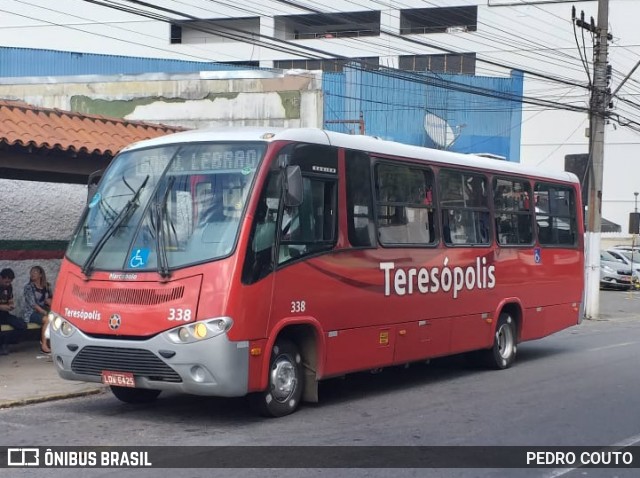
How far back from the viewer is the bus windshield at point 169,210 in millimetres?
9047

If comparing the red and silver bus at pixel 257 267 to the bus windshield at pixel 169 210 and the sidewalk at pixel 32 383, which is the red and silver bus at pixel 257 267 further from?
the sidewalk at pixel 32 383

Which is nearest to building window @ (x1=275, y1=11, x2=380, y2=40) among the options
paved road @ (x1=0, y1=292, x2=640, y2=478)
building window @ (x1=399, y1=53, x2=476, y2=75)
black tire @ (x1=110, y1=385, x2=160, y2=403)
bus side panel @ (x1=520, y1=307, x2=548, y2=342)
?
building window @ (x1=399, y1=53, x2=476, y2=75)

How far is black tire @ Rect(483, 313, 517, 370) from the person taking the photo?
44.4 feet

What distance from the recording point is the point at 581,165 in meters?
25.5

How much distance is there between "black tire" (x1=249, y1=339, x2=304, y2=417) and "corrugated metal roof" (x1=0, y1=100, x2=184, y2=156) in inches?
197

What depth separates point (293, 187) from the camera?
9203mm

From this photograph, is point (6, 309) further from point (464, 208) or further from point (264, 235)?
point (464, 208)

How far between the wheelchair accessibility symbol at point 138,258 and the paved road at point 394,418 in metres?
1.58

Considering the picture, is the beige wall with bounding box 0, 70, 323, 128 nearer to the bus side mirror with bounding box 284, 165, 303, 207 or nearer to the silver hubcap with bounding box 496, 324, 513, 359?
the silver hubcap with bounding box 496, 324, 513, 359

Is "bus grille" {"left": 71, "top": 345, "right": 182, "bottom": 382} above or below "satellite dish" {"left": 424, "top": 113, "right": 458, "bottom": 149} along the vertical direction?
below

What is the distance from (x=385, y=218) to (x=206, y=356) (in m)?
3.33

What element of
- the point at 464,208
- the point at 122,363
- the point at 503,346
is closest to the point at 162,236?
the point at 122,363

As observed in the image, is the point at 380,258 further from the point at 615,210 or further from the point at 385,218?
the point at 615,210

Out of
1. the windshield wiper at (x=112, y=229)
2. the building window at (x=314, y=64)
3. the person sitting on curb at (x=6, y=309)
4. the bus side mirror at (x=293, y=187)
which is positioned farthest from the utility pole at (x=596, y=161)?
the building window at (x=314, y=64)
